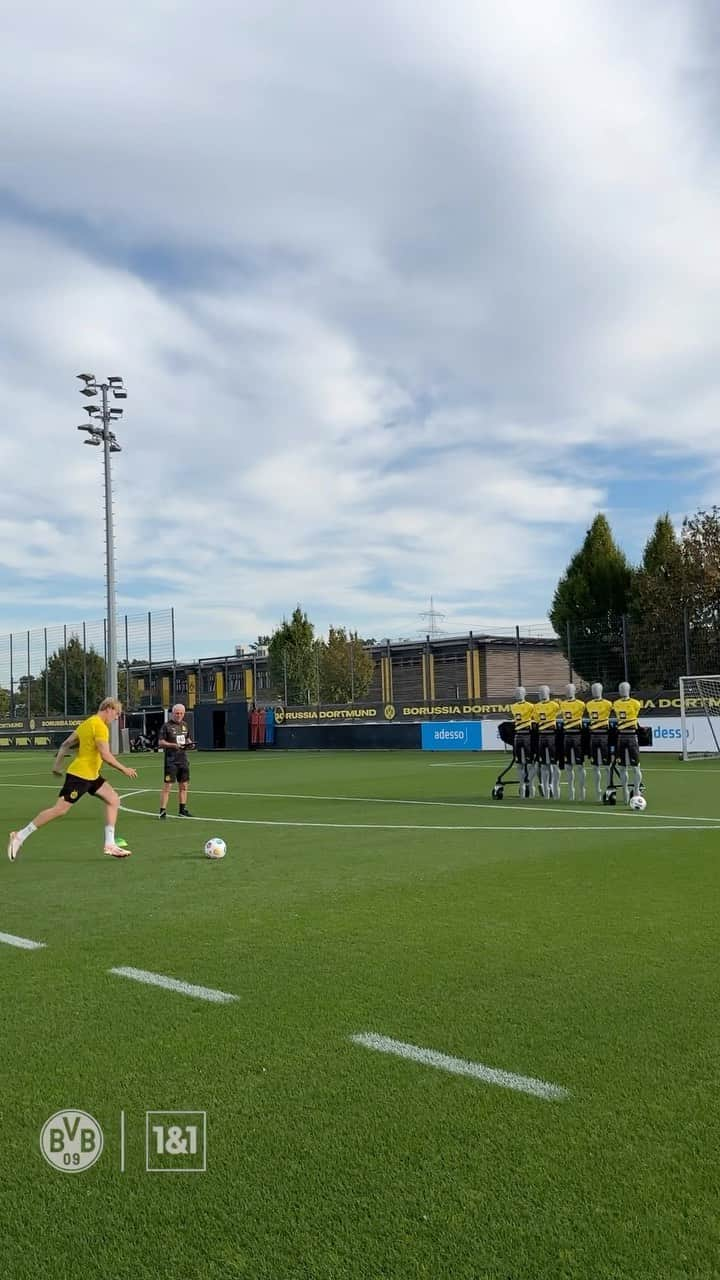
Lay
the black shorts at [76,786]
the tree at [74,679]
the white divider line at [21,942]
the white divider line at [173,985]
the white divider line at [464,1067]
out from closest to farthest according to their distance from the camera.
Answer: the white divider line at [464,1067], the white divider line at [173,985], the white divider line at [21,942], the black shorts at [76,786], the tree at [74,679]

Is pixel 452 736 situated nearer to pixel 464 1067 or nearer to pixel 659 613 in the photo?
pixel 659 613

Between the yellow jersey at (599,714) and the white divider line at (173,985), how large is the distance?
12.5m

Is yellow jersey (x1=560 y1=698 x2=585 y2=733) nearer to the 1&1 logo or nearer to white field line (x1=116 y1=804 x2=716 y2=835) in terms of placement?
white field line (x1=116 y1=804 x2=716 y2=835)

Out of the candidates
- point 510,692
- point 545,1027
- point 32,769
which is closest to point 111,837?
point 545,1027

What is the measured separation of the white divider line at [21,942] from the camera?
676cm

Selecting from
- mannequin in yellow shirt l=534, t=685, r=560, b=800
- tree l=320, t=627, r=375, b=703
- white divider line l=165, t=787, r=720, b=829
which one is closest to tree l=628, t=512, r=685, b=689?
tree l=320, t=627, r=375, b=703

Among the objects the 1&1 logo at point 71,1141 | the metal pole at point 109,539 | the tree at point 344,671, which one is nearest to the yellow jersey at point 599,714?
the 1&1 logo at point 71,1141

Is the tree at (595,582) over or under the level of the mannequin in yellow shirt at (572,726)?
over

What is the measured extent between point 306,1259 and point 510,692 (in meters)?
42.1

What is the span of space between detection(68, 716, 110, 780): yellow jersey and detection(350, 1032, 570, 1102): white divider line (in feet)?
23.1

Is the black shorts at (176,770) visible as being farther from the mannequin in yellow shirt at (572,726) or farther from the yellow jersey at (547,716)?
the mannequin in yellow shirt at (572,726)

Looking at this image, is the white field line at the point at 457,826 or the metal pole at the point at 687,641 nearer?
the white field line at the point at 457,826

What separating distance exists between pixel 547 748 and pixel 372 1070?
13.9 metres

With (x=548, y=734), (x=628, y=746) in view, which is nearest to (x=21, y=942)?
(x=628, y=746)
